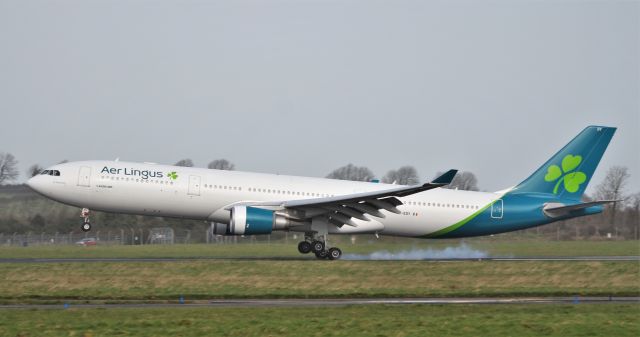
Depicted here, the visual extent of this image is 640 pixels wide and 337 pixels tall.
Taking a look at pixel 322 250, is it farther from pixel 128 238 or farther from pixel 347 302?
pixel 128 238

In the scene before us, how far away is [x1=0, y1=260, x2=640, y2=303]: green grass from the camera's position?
25.6 meters

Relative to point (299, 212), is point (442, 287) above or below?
below

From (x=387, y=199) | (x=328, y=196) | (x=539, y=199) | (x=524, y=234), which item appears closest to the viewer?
(x=387, y=199)

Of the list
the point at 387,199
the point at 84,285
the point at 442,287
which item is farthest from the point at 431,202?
the point at 84,285

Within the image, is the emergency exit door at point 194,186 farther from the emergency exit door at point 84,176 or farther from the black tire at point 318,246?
the black tire at point 318,246

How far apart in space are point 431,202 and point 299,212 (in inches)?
251

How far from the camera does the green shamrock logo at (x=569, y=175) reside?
40375mm

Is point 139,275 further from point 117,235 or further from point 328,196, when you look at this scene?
point 117,235

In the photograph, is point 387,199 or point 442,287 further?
point 387,199

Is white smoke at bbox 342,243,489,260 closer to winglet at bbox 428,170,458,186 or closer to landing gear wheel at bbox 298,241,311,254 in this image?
landing gear wheel at bbox 298,241,311,254

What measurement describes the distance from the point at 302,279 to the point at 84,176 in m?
12.0

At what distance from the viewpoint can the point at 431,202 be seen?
38500 mm

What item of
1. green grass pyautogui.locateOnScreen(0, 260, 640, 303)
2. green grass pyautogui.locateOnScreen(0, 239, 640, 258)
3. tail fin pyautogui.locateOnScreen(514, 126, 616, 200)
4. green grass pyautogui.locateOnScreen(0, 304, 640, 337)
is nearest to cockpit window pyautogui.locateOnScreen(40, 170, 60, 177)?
green grass pyautogui.locateOnScreen(0, 239, 640, 258)

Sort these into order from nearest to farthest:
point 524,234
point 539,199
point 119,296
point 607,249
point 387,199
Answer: point 119,296
point 387,199
point 539,199
point 607,249
point 524,234
